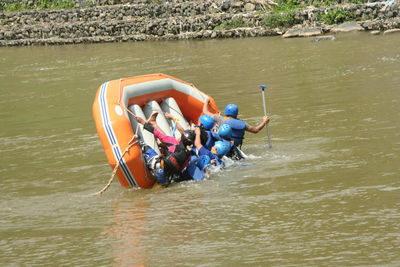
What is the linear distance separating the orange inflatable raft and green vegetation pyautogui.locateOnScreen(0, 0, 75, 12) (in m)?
18.3

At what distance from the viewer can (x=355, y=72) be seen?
49.8ft

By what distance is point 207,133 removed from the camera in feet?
30.5

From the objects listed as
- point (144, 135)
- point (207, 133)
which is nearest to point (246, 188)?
point (207, 133)

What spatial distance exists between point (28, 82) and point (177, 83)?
8.92 m

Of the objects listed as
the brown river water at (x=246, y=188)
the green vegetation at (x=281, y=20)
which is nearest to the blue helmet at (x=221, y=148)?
Result: the brown river water at (x=246, y=188)

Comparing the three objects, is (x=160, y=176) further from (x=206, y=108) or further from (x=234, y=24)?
(x=234, y=24)

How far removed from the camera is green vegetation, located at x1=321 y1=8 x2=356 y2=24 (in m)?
21.9

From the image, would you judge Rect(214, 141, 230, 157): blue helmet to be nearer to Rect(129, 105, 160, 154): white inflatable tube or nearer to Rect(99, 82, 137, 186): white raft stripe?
Rect(129, 105, 160, 154): white inflatable tube

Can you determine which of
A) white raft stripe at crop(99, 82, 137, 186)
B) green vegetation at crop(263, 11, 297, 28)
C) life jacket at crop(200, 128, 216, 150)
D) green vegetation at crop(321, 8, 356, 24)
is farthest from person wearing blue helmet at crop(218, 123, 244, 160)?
green vegetation at crop(263, 11, 297, 28)

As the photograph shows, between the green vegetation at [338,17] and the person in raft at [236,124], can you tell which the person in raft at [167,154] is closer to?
the person in raft at [236,124]

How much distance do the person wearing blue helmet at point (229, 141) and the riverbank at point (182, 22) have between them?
460 inches

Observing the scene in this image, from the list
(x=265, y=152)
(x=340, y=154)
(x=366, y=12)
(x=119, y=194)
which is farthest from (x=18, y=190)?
(x=366, y=12)

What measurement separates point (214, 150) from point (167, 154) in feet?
2.10

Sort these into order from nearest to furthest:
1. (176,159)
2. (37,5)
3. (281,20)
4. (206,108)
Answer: (176,159) < (206,108) < (281,20) < (37,5)
